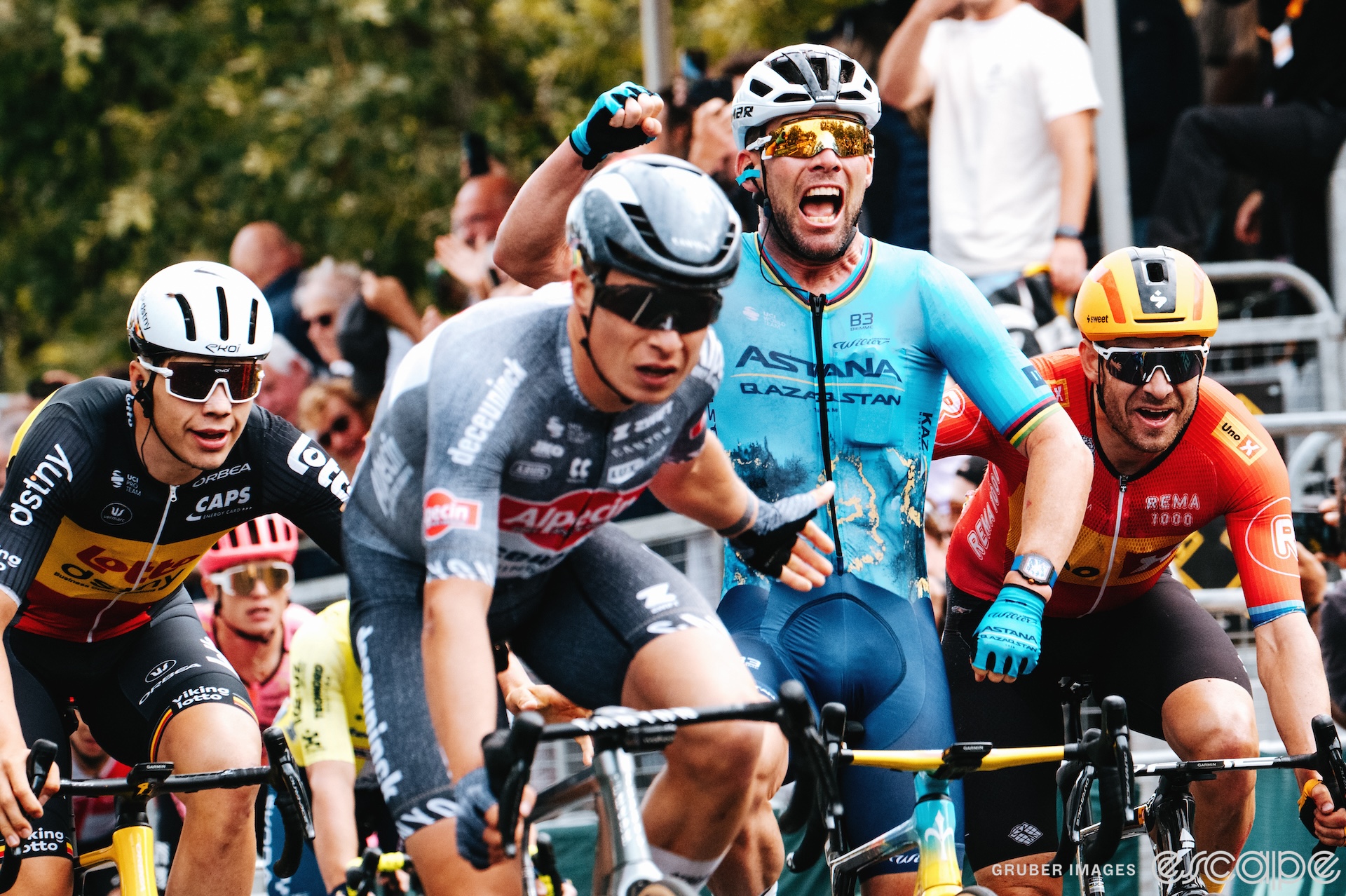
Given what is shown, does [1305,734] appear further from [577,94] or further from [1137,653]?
[577,94]

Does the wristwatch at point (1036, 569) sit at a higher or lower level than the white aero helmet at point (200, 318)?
lower

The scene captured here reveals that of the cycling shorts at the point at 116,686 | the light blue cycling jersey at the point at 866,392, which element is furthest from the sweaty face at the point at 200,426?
the light blue cycling jersey at the point at 866,392

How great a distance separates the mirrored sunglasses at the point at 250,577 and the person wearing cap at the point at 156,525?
6.30 ft

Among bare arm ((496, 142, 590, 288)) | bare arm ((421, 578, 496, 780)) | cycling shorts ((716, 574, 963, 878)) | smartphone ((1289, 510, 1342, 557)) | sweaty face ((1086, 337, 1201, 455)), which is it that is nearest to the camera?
bare arm ((421, 578, 496, 780))

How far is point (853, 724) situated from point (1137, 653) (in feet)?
4.01

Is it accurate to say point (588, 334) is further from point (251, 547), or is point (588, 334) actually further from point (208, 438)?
point (251, 547)

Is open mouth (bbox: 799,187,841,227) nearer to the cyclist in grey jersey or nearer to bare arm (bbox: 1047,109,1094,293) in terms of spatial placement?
the cyclist in grey jersey

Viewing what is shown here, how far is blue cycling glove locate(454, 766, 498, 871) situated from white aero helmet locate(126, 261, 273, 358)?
2.46 meters

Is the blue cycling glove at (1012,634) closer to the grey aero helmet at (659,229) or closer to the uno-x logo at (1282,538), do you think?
the uno-x logo at (1282,538)

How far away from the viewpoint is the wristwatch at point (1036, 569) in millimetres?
5180

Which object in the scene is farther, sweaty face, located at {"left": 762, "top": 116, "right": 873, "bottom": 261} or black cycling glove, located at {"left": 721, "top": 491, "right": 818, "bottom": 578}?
sweaty face, located at {"left": 762, "top": 116, "right": 873, "bottom": 261}

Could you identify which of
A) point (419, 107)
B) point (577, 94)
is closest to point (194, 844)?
point (419, 107)

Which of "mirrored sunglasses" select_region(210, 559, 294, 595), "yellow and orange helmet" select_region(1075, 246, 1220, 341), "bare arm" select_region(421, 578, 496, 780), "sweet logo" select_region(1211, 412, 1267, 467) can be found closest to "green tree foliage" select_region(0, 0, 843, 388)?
"mirrored sunglasses" select_region(210, 559, 294, 595)

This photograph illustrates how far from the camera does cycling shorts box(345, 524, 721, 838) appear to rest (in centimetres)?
418
